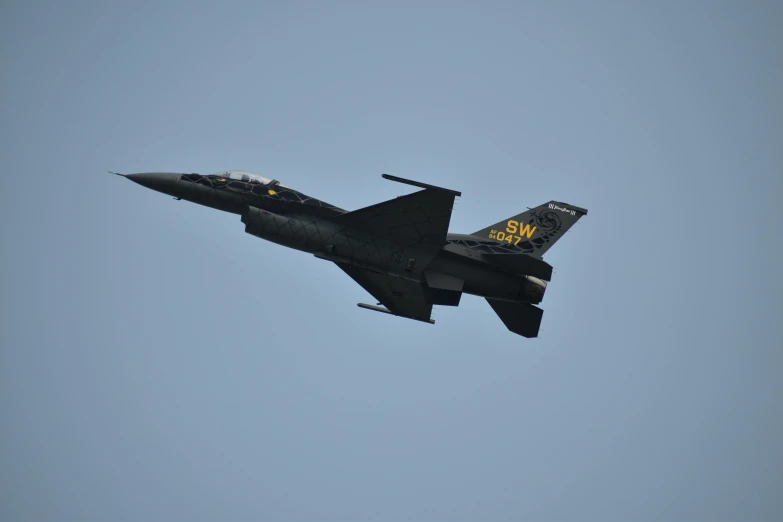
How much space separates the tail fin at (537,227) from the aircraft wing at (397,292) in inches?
139

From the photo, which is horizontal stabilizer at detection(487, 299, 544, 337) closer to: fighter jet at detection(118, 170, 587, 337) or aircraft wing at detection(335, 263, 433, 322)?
fighter jet at detection(118, 170, 587, 337)

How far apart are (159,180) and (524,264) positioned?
13.8m

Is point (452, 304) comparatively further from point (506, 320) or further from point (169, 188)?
point (169, 188)

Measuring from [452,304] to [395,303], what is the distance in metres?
2.81

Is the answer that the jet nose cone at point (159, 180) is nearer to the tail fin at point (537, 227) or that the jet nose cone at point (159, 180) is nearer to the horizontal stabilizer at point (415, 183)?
the horizontal stabilizer at point (415, 183)

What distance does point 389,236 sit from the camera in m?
28.4

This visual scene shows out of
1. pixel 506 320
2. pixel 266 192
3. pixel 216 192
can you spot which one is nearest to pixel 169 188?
pixel 216 192

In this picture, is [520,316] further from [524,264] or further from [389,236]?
[389,236]

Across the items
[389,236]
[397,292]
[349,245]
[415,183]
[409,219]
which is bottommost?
[397,292]

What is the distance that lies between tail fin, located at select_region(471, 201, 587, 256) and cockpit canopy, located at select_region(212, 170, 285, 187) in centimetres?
809

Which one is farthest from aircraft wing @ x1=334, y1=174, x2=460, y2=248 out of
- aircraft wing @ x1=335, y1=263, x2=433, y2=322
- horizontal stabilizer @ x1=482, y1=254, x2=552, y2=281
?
aircraft wing @ x1=335, y1=263, x2=433, y2=322

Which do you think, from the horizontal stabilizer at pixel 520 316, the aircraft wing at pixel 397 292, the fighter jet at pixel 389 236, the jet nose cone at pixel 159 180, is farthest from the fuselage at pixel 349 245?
the aircraft wing at pixel 397 292

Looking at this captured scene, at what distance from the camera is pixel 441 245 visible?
28.2 m

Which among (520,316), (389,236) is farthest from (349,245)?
(520,316)
